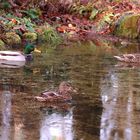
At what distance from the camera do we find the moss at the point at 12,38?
23.5 m

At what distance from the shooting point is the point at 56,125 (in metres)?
9.33

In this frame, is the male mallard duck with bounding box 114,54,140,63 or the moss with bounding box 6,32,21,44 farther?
the moss with bounding box 6,32,21,44

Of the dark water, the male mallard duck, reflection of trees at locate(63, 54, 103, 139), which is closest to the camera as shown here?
the dark water

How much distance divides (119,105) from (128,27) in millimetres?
19667

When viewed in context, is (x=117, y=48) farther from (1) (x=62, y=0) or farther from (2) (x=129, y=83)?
(1) (x=62, y=0)

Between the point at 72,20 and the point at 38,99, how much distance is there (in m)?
23.3

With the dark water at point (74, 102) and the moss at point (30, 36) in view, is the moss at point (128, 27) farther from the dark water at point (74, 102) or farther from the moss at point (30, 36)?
the dark water at point (74, 102)

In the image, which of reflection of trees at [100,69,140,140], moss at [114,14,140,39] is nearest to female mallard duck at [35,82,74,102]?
reflection of trees at [100,69,140,140]

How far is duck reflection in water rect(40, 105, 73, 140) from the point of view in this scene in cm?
864

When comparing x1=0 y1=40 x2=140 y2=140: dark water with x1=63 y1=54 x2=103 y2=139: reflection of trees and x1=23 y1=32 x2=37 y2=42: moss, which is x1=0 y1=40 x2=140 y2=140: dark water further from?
x1=23 y1=32 x2=37 y2=42: moss

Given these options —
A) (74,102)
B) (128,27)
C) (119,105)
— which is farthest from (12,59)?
(128,27)

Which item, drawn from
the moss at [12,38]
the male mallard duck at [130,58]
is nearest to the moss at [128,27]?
the moss at [12,38]

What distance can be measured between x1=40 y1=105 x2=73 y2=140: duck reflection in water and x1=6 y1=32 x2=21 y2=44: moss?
43.7ft

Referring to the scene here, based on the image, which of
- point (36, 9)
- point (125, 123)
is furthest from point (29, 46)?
point (36, 9)
